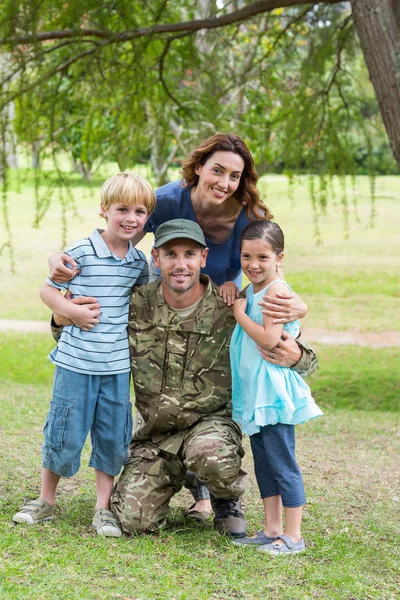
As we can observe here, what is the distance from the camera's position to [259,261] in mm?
3377

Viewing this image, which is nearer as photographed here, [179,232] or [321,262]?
[179,232]

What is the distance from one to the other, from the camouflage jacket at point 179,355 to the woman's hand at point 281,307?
31 cm

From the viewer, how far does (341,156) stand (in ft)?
21.4

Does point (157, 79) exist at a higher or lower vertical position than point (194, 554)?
higher

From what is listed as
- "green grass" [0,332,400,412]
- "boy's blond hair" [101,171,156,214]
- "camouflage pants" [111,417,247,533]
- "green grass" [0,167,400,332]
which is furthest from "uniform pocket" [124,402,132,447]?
"green grass" [0,167,400,332]

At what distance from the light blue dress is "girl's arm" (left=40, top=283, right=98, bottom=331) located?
588 millimetres

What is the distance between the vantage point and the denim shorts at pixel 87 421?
341cm

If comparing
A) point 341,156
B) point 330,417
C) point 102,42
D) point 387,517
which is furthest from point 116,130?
point 387,517

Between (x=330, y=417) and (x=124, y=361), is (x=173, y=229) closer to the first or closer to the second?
(x=124, y=361)

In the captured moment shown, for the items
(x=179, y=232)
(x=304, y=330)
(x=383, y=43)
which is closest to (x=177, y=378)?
(x=179, y=232)

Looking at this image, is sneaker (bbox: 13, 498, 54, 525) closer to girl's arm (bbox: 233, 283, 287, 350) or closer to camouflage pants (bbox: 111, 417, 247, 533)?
camouflage pants (bbox: 111, 417, 247, 533)

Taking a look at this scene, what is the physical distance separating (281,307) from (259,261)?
21 centimetres

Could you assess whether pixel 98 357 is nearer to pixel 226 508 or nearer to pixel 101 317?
pixel 101 317

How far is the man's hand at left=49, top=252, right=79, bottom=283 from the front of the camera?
3.37 meters
